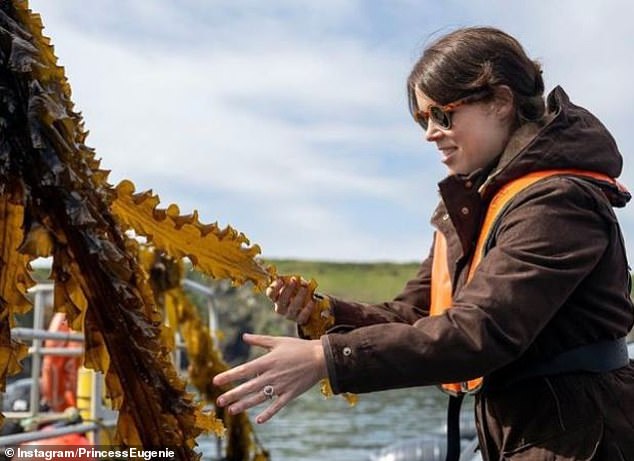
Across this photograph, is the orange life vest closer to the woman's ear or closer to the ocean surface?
the woman's ear

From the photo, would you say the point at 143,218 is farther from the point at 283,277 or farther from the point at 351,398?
the point at 351,398

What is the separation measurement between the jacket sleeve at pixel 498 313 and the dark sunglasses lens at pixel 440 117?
383 mm

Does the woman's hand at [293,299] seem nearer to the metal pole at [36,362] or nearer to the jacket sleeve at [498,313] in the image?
the jacket sleeve at [498,313]

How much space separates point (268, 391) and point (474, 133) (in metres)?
1.06

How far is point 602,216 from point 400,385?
74cm

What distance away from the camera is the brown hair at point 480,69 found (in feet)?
8.71

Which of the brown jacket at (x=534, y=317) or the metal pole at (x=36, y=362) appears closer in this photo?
the brown jacket at (x=534, y=317)

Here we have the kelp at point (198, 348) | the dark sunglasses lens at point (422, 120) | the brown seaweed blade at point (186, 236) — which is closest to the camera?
the brown seaweed blade at point (186, 236)

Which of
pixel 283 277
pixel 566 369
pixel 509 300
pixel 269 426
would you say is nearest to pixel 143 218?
pixel 283 277

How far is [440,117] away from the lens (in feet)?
8.92

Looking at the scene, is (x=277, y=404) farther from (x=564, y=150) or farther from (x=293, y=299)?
(x=564, y=150)

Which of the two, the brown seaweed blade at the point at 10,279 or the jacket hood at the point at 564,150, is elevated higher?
the jacket hood at the point at 564,150

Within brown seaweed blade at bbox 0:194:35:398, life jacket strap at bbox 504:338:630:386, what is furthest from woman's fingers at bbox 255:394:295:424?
life jacket strap at bbox 504:338:630:386

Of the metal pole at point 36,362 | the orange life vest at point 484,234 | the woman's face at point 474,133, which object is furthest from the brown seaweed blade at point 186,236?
the metal pole at point 36,362
